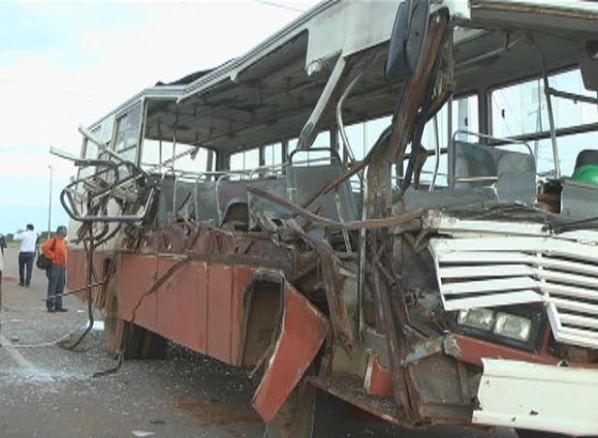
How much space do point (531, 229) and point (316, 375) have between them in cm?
164

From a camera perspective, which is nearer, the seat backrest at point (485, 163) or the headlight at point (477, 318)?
the headlight at point (477, 318)

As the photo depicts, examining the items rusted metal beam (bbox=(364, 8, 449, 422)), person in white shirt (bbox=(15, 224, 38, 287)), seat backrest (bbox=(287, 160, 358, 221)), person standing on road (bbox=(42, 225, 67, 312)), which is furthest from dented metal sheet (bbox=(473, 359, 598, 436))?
person in white shirt (bbox=(15, 224, 38, 287))

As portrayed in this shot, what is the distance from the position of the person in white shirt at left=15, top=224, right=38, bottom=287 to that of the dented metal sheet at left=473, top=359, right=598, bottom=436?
1982 centimetres

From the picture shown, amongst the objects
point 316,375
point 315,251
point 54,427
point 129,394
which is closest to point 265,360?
point 316,375

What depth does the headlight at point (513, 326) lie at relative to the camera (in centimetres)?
361

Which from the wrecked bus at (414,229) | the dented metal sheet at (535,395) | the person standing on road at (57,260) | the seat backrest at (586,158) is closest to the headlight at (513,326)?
the wrecked bus at (414,229)

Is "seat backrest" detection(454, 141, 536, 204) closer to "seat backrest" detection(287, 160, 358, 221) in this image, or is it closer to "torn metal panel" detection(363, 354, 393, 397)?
"seat backrest" detection(287, 160, 358, 221)

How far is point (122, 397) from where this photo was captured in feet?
25.4

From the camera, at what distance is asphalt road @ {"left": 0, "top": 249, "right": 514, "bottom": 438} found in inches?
253

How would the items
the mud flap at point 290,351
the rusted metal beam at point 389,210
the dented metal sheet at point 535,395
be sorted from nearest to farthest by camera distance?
the dented metal sheet at point 535,395
the rusted metal beam at point 389,210
the mud flap at point 290,351

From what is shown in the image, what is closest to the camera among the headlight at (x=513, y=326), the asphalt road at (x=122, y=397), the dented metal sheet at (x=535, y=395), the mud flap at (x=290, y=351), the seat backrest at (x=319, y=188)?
the dented metal sheet at (x=535, y=395)

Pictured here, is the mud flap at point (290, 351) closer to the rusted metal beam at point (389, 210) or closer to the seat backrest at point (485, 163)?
the rusted metal beam at point (389, 210)

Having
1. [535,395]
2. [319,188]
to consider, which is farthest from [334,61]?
[535,395]

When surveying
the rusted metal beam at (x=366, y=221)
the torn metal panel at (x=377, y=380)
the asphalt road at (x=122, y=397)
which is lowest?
the asphalt road at (x=122, y=397)
